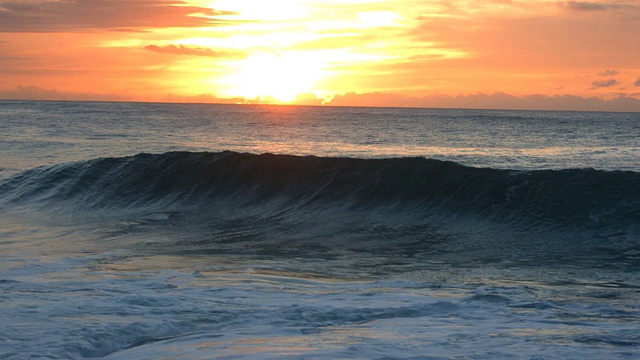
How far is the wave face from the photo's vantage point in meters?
15.4

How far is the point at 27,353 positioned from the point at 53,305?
188cm

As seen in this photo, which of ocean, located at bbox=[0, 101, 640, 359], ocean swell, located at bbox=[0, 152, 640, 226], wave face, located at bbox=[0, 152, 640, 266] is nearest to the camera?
ocean, located at bbox=[0, 101, 640, 359]

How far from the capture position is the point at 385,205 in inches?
703

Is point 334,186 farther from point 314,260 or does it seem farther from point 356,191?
point 314,260

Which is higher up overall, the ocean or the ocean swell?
the ocean swell

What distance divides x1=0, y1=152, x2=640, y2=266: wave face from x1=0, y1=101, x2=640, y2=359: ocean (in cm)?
6

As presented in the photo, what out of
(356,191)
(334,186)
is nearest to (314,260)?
(356,191)

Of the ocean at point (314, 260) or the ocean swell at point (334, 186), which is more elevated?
the ocean swell at point (334, 186)

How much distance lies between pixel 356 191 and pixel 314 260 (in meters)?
6.72

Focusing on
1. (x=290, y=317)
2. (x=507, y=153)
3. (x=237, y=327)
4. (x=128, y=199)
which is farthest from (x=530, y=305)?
(x=507, y=153)

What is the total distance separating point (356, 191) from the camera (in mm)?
18844

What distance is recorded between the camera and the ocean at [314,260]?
721 cm

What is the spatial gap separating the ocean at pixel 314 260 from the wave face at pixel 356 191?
0.06 meters

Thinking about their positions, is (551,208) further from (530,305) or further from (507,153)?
(507,153)
